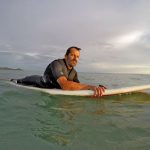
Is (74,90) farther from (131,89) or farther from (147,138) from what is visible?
(147,138)

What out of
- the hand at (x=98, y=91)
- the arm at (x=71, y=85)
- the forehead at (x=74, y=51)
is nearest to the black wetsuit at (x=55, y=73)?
the arm at (x=71, y=85)

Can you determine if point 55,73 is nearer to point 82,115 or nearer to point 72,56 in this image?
point 72,56

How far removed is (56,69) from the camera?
7676mm

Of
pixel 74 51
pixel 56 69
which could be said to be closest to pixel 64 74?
pixel 56 69

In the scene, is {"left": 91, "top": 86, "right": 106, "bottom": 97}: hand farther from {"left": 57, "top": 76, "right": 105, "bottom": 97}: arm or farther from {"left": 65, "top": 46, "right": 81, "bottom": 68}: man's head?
{"left": 65, "top": 46, "right": 81, "bottom": 68}: man's head

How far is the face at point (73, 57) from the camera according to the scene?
307 inches

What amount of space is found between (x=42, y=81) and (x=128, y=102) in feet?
9.75

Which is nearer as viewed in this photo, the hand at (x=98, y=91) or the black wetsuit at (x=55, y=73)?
the hand at (x=98, y=91)

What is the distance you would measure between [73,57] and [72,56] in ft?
0.14

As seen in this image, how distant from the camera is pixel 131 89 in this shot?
7535 mm

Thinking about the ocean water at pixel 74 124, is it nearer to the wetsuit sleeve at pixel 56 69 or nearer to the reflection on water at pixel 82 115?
the reflection on water at pixel 82 115

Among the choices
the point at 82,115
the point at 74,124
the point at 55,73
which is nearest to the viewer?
the point at 74,124

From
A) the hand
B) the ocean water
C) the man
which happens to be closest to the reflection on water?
the ocean water

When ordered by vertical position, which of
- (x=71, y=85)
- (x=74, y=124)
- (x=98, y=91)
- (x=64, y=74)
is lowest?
(x=74, y=124)
